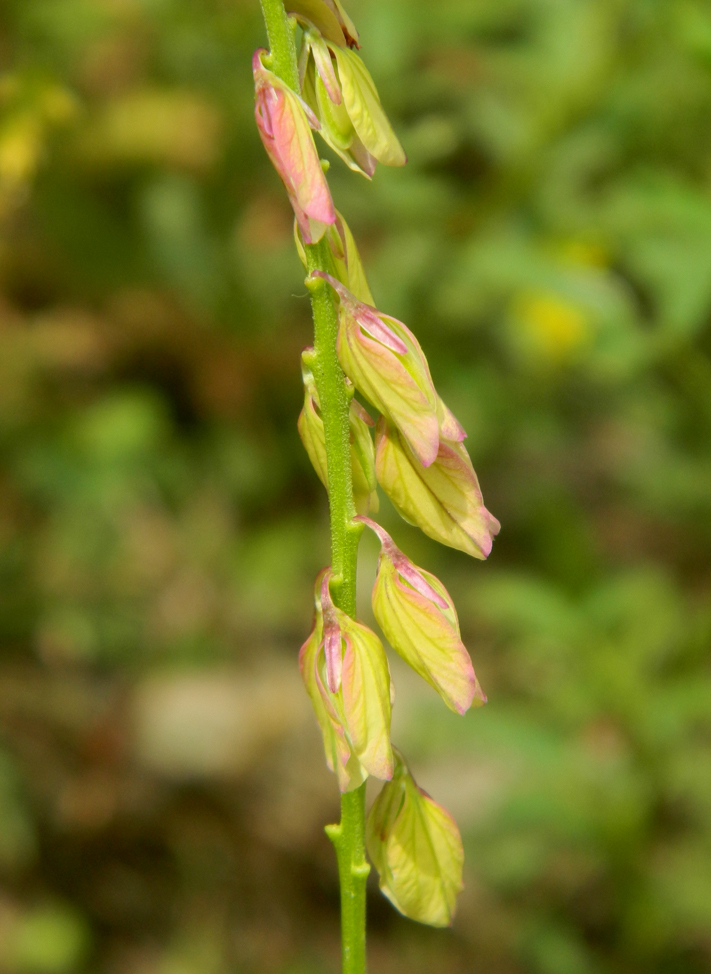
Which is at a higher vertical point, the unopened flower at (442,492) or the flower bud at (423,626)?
the unopened flower at (442,492)

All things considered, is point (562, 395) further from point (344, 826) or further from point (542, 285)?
point (344, 826)

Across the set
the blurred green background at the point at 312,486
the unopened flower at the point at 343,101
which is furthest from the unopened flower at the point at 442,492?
the blurred green background at the point at 312,486

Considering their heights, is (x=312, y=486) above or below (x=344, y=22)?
below

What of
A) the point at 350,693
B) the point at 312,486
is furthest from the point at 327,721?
the point at 312,486

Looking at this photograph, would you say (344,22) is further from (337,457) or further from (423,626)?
(423,626)

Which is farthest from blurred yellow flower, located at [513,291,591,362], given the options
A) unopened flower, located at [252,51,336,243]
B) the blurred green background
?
unopened flower, located at [252,51,336,243]

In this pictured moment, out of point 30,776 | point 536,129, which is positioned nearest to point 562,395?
point 536,129

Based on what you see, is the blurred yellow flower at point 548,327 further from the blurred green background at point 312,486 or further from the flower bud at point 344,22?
the flower bud at point 344,22
